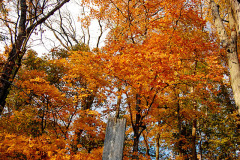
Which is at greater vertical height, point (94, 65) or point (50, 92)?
point (94, 65)

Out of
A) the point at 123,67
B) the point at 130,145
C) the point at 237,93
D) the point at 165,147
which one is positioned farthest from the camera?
the point at 165,147

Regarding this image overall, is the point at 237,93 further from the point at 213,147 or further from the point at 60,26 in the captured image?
the point at 60,26

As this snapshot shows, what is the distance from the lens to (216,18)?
535 centimetres

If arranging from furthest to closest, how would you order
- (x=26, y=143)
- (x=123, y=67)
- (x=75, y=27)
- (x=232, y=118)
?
(x=75, y=27)
(x=232, y=118)
(x=123, y=67)
(x=26, y=143)

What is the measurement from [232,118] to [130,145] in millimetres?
7296

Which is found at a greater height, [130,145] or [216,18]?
[216,18]

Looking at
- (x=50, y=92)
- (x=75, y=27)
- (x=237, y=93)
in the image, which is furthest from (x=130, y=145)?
(x=75, y=27)

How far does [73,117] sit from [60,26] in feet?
40.2

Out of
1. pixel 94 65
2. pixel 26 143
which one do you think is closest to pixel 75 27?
pixel 94 65

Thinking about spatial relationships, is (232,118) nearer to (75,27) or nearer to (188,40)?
(188,40)

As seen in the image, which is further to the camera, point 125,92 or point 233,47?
point 125,92

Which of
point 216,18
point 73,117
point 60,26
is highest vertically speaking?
point 60,26

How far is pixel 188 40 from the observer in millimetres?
10523

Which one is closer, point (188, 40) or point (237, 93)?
point (237, 93)
